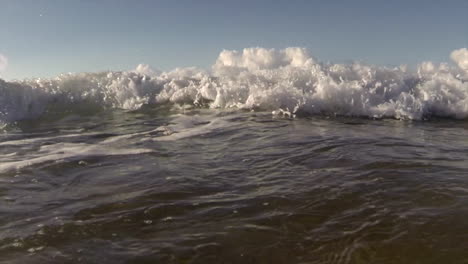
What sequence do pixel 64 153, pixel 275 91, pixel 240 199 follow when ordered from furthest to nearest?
pixel 275 91, pixel 64 153, pixel 240 199

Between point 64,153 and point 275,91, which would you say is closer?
point 64,153

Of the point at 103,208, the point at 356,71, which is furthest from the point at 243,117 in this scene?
the point at 103,208

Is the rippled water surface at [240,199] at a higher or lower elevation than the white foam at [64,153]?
lower

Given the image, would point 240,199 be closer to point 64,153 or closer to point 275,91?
point 64,153

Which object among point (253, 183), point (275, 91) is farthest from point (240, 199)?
point (275, 91)

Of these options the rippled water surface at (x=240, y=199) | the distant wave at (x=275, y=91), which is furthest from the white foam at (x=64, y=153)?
the distant wave at (x=275, y=91)

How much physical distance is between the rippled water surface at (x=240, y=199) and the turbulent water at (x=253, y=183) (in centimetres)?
1

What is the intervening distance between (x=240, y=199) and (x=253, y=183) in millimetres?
488

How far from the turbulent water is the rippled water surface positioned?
0.04ft

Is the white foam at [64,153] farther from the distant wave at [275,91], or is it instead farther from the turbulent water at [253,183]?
the distant wave at [275,91]

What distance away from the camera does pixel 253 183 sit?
13.0ft

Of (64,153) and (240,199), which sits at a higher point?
(64,153)

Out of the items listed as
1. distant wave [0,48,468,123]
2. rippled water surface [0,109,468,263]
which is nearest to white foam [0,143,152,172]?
rippled water surface [0,109,468,263]

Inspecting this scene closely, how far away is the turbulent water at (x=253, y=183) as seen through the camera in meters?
2.65
